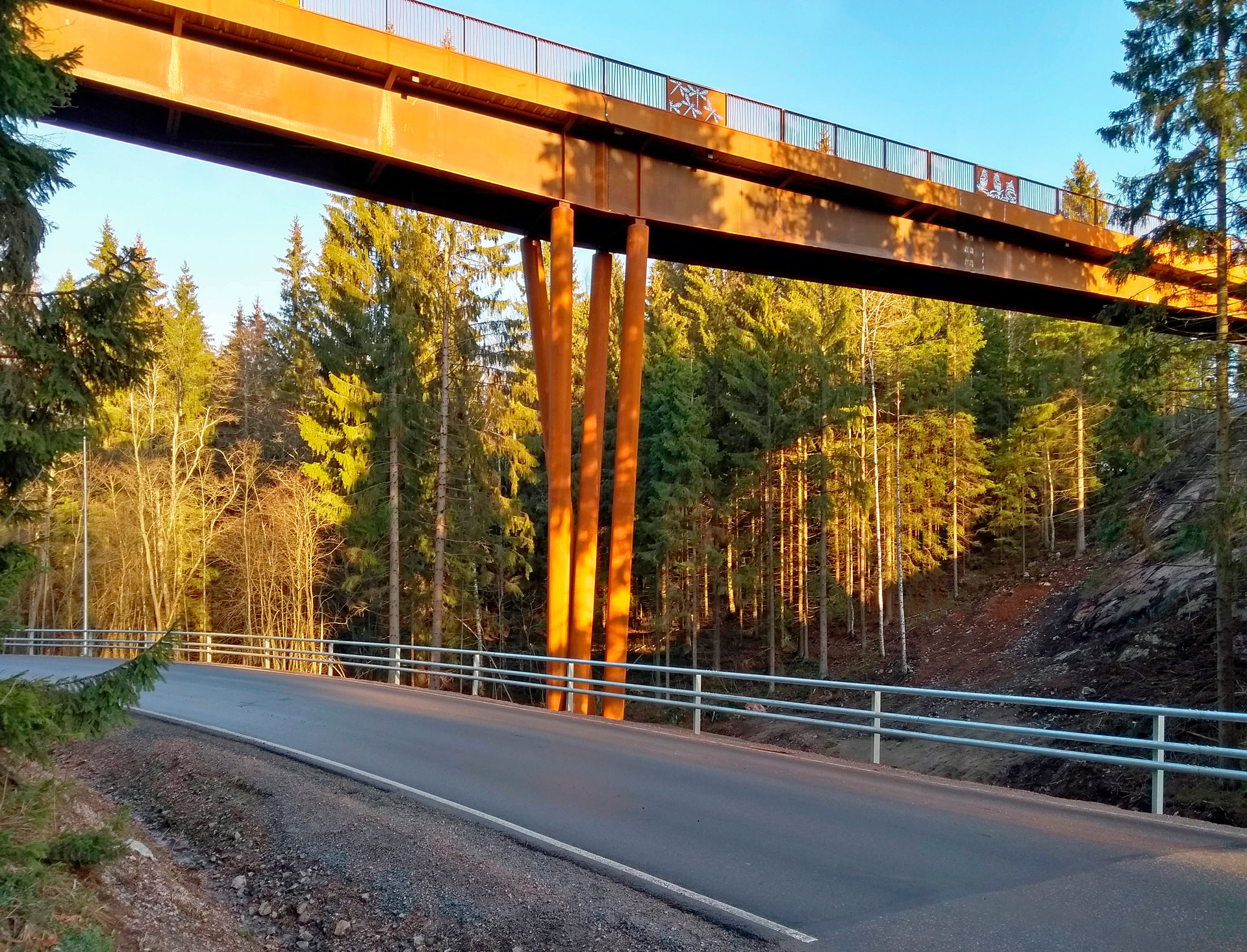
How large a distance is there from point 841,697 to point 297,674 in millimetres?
17782

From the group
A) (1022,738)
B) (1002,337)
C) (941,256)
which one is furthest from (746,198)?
(1002,337)

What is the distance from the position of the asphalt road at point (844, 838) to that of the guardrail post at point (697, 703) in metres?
0.80

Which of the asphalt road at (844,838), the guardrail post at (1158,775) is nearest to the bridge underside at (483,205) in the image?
the asphalt road at (844,838)

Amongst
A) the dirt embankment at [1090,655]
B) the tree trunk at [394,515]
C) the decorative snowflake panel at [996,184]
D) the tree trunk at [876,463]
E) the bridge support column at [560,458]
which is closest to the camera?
the dirt embankment at [1090,655]

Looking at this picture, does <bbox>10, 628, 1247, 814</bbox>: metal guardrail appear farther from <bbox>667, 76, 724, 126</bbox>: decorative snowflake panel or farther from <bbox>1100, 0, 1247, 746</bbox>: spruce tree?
<bbox>667, 76, 724, 126</bbox>: decorative snowflake panel

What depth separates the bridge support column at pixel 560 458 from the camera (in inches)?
706

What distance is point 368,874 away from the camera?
6.67 metres

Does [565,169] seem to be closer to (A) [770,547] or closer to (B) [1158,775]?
(B) [1158,775]

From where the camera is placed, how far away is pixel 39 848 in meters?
4.45

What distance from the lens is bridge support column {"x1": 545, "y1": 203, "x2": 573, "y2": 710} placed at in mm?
17922

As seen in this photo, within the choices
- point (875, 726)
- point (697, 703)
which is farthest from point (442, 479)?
point (875, 726)

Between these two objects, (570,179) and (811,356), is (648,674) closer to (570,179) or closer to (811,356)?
(811,356)

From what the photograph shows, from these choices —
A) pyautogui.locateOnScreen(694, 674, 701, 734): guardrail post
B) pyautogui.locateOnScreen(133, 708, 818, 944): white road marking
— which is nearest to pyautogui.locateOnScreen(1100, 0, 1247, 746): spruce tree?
pyautogui.locateOnScreen(694, 674, 701, 734): guardrail post

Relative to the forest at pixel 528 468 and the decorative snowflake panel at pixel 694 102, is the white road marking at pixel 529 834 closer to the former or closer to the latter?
the decorative snowflake panel at pixel 694 102
